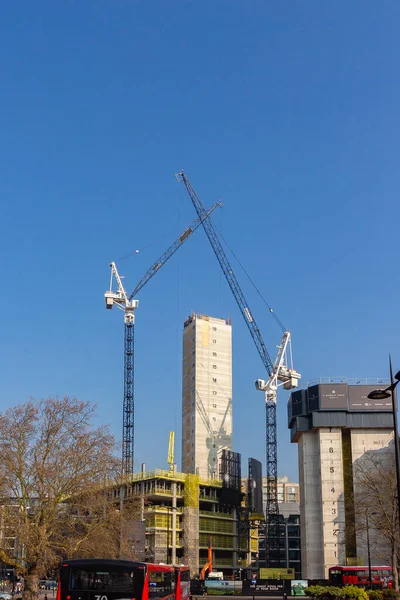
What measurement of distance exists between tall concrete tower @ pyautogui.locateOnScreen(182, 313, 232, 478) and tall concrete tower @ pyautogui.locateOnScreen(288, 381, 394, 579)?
1543 inches

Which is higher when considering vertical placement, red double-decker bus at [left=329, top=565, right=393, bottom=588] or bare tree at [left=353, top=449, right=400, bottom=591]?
bare tree at [left=353, top=449, right=400, bottom=591]

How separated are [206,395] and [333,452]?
164 feet

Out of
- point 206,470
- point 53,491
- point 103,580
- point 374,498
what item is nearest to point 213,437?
point 206,470

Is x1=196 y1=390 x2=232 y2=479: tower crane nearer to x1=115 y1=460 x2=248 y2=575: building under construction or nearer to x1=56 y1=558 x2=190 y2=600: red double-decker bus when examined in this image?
x1=115 y1=460 x2=248 y2=575: building under construction

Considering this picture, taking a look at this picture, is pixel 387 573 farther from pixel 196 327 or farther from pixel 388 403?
pixel 196 327

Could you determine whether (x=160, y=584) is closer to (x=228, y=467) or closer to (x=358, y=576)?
(x=358, y=576)

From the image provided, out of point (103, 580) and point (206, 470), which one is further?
point (206, 470)

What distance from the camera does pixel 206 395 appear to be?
163m

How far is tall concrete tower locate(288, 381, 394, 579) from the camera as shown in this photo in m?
114

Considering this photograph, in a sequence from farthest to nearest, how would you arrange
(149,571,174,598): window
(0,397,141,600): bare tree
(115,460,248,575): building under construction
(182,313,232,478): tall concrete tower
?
(182,313,232,478): tall concrete tower, (115,460,248,575): building under construction, (0,397,141,600): bare tree, (149,571,174,598): window

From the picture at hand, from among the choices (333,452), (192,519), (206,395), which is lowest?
(192,519)

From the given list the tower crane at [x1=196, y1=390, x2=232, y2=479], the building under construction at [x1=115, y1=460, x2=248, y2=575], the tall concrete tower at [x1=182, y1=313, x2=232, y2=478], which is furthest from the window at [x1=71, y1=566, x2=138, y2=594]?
the tower crane at [x1=196, y1=390, x2=232, y2=479]

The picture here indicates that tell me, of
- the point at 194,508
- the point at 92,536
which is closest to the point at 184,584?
the point at 92,536

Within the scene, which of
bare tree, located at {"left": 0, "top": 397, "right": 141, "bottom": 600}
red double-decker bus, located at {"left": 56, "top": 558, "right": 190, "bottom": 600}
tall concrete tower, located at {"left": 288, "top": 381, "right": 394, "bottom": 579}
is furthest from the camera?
tall concrete tower, located at {"left": 288, "top": 381, "right": 394, "bottom": 579}
